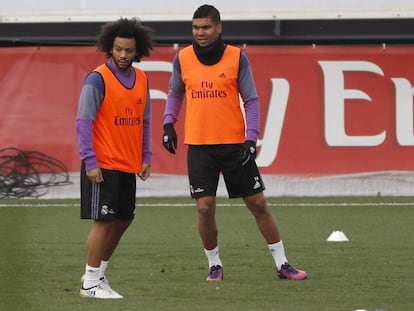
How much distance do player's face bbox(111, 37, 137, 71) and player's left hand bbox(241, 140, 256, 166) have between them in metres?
1.15

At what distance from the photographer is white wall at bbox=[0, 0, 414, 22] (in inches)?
671

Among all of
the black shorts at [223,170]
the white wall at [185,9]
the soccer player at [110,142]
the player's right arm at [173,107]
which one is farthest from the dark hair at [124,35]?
the white wall at [185,9]

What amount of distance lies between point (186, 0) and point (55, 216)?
392 cm

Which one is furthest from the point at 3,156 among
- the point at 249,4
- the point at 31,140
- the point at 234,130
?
the point at 234,130

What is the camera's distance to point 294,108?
56.8 ft

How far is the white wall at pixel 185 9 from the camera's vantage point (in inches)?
671

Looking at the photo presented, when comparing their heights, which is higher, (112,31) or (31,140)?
(112,31)

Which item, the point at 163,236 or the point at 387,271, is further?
the point at 163,236

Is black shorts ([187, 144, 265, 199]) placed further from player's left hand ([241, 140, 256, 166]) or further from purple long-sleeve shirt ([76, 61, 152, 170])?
purple long-sleeve shirt ([76, 61, 152, 170])

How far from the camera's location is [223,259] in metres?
10.8

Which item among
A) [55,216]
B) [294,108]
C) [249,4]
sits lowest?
[55,216]

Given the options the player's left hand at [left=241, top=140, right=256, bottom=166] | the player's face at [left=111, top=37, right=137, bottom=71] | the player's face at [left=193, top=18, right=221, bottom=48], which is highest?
the player's face at [left=193, top=18, right=221, bottom=48]

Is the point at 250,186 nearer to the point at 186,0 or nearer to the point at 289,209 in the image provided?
the point at 289,209

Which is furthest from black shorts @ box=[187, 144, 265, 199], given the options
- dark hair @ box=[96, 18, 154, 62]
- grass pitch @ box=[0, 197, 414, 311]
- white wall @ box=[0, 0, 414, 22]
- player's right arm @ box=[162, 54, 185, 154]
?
white wall @ box=[0, 0, 414, 22]
